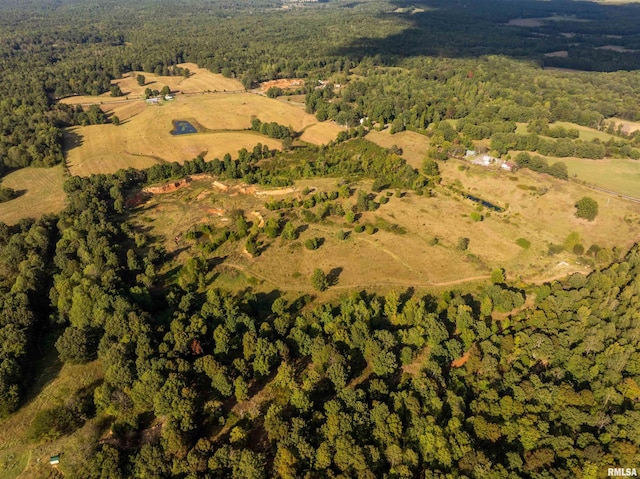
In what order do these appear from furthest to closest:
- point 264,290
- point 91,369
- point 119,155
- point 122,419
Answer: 1. point 119,155
2. point 264,290
3. point 91,369
4. point 122,419

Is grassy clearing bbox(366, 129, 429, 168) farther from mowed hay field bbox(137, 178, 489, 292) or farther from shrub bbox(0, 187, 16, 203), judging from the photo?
shrub bbox(0, 187, 16, 203)

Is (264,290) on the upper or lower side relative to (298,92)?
lower

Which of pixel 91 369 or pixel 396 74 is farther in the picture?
pixel 396 74

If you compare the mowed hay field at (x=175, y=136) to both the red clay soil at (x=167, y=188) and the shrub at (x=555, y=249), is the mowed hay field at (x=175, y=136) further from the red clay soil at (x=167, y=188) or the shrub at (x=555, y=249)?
the shrub at (x=555, y=249)

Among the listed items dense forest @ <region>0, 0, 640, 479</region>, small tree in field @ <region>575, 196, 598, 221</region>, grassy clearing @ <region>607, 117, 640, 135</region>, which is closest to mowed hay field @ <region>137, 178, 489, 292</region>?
dense forest @ <region>0, 0, 640, 479</region>

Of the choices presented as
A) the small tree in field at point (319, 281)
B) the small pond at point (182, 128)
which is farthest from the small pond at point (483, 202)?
the small pond at point (182, 128)

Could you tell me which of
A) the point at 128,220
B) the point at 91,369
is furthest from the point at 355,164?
the point at 91,369

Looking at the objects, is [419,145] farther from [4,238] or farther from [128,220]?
[4,238]
